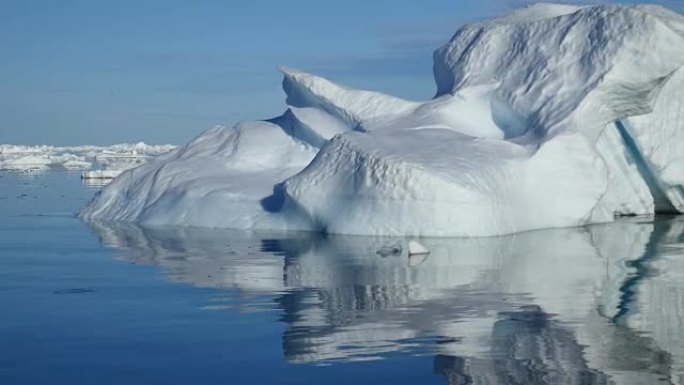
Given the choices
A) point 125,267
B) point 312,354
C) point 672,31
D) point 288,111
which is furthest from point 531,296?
point 288,111

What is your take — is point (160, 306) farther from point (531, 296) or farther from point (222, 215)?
point (222, 215)

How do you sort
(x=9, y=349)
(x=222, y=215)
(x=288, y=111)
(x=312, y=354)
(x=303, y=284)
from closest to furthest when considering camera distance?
1. (x=312, y=354)
2. (x=9, y=349)
3. (x=303, y=284)
4. (x=222, y=215)
5. (x=288, y=111)

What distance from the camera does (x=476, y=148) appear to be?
16.4 meters

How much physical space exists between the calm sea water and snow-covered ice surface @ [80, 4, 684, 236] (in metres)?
1.22

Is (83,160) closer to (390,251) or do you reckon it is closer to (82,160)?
(82,160)

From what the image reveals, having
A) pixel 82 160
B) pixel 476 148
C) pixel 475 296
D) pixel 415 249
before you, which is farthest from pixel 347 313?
pixel 82 160

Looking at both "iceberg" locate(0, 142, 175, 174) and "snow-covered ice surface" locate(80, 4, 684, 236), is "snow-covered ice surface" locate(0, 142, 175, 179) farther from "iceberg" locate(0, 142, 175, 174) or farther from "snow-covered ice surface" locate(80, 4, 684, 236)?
"snow-covered ice surface" locate(80, 4, 684, 236)

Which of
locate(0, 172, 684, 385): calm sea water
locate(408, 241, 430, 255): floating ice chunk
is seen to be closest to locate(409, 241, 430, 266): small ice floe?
locate(408, 241, 430, 255): floating ice chunk

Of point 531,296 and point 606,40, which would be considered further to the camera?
point 606,40

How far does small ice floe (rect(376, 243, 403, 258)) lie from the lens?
1277 cm

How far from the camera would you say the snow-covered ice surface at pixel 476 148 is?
50.6 feet

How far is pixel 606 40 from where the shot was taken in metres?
17.5

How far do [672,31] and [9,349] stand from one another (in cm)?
1345

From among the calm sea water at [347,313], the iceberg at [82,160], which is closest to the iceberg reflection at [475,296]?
the calm sea water at [347,313]
